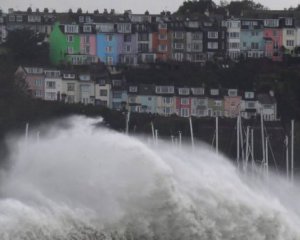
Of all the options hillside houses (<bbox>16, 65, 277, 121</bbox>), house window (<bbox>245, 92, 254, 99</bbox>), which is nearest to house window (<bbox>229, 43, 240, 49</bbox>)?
hillside houses (<bbox>16, 65, 277, 121</bbox>)

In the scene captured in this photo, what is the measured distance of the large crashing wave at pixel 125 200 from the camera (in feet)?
126

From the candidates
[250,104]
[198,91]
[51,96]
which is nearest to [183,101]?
[198,91]

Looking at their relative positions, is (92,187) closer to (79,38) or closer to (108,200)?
(108,200)

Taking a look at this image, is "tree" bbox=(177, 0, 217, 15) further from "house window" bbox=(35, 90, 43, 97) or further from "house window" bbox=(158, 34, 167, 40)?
"house window" bbox=(35, 90, 43, 97)

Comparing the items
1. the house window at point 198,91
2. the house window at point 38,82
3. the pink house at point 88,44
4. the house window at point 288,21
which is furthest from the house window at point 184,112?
the house window at point 288,21

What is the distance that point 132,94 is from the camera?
10444 centimetres

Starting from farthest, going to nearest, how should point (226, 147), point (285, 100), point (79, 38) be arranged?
point (79, 38), point (285, 100), point (226, 147)

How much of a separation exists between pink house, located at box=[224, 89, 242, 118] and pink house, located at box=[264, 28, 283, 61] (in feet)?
32.8

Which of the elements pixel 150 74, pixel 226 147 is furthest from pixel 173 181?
pixel 150 74

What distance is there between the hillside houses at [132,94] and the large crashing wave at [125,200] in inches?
2194

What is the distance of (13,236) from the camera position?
120 feet

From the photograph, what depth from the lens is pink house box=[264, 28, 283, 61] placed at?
11481 cm

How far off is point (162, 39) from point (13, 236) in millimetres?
81064

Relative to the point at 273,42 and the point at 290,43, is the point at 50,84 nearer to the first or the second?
the point at 273,42
